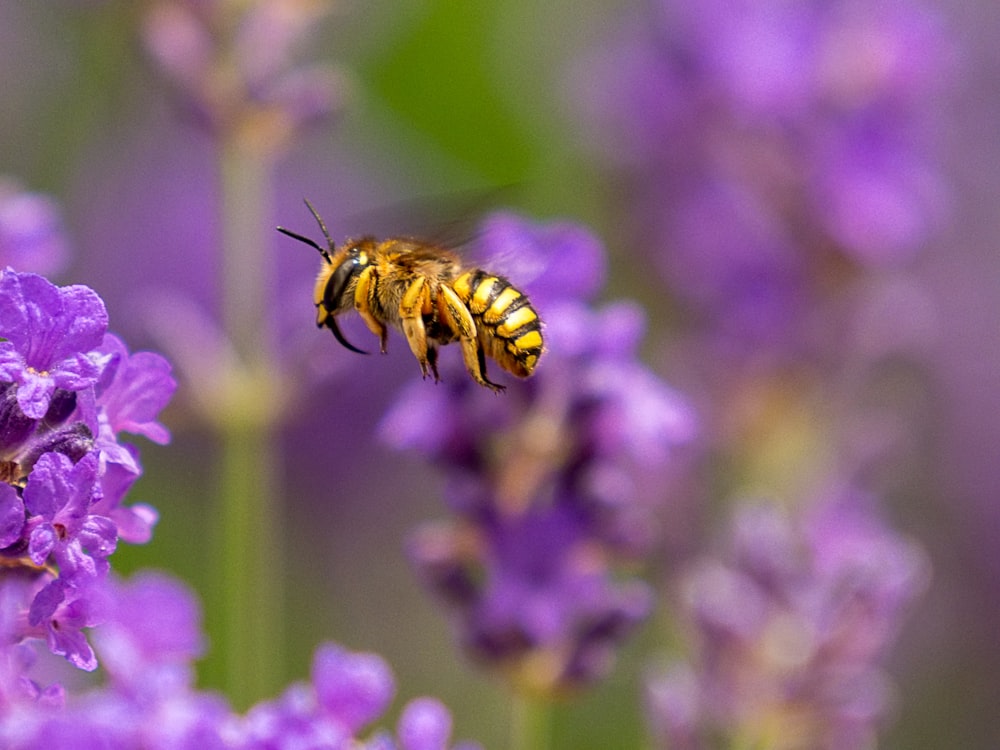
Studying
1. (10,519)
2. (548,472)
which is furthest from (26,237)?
(548,472)

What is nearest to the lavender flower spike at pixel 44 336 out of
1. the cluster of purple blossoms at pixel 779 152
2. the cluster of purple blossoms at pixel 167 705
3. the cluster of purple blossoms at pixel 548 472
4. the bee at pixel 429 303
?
the cluster of purple blossoms at pixel 167 705

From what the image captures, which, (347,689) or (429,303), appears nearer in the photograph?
(347,689)

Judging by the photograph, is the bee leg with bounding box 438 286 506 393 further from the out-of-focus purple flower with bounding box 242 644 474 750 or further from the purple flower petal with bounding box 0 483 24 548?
the purple flower petal with bounding box 0 483 24 548

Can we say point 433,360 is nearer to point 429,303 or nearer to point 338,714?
point 429,303

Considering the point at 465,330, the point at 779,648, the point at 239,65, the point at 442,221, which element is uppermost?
the point at 239,65

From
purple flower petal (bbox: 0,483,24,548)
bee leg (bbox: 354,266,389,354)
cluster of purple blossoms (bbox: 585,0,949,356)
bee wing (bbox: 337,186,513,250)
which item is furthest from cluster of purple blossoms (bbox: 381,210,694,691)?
cluster of purple blossoms (bbox: 585,0,949,356)

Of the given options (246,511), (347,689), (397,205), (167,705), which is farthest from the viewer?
(397,205)
